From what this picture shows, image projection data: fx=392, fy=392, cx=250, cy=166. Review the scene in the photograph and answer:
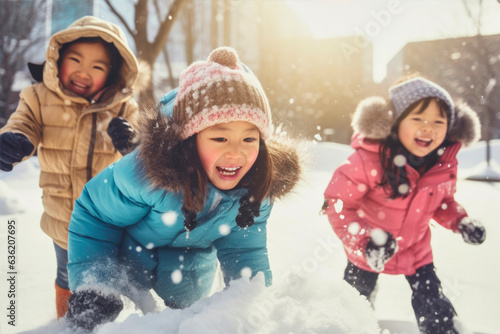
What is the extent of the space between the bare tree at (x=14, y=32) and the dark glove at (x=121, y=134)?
43.5 feet

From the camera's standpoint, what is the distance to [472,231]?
6.93 feet

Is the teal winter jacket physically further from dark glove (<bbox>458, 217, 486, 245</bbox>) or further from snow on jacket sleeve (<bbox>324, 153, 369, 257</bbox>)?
dark glove (<bbox>458, 217, 486, 245</bbox>)

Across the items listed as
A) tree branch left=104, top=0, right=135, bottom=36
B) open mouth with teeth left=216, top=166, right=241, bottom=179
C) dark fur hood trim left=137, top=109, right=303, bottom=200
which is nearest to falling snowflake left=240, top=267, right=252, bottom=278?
dark fur hood trim left=137, top=109, right=303, bottom=200

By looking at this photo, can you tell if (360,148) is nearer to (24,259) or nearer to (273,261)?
(273,261)

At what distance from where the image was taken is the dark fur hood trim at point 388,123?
228cm

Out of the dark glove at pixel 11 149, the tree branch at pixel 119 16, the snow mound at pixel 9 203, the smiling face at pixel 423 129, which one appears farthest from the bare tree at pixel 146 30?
the smiling face at pixel 423 129

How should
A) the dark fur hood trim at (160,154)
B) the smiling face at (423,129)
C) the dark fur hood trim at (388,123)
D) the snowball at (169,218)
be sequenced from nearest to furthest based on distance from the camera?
the dark fur hood trim at (160,154) < the snowball at (169,218) < the smiling face at (423,129) < the dark fur hood trim at (388,123)

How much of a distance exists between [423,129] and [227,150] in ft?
4.07

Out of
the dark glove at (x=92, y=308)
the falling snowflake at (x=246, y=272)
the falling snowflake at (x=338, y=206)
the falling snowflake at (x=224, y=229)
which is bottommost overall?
the falling snowflake at (x=246, y=272)

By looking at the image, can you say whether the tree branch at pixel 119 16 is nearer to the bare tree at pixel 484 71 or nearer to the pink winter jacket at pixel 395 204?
the pink winter jacket at pixel 395 204

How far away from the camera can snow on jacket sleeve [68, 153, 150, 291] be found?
1530 mm

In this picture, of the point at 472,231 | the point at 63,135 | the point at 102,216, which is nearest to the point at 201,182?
the point at 102,216

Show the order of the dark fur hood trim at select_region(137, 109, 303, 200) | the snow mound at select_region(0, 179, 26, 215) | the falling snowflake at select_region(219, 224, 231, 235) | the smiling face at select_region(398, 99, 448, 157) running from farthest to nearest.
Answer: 1. the snow mound at select_region(0, 179, 26, 215)
2. the smiling face at select_region(398, 99, 448, 157)
3. the falling snowflake at select_region(219, 224, 231, 235)
4. the dark fur hood trim at select_region(137, 109, 303, 200)

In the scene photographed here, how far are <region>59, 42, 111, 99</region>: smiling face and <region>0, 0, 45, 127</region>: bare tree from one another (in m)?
12.9
